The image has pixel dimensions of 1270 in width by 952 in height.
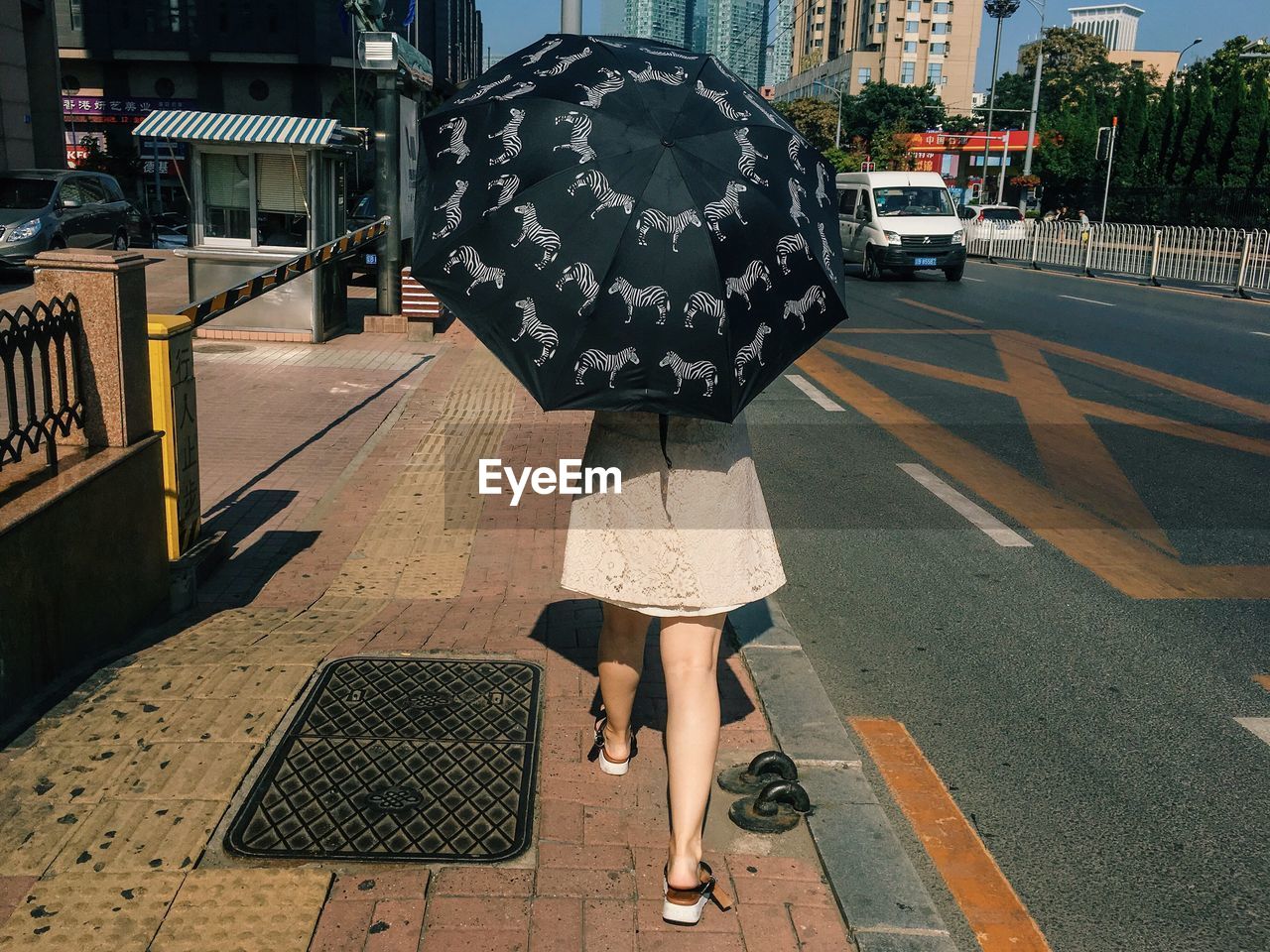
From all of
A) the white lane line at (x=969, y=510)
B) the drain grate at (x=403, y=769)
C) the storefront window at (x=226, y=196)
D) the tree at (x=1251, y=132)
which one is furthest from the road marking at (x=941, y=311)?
the tree at (x=1251, y=132)

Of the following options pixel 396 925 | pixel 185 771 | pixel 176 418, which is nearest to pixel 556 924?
pixel 396 925

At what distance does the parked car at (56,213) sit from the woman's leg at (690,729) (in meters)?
18.5

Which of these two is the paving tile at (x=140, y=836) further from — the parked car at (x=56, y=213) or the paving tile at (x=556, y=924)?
the parked car at (x=56, y=213)

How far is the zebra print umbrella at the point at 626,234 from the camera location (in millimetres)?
2857

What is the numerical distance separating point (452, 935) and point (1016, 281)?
87.0 feet

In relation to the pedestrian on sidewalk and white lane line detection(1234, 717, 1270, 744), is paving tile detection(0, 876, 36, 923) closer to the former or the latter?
the pedestrian on sidewalk

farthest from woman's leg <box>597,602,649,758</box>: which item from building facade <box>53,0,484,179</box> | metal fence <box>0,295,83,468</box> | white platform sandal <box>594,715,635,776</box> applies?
building facade <box>53,0,484,179</box>

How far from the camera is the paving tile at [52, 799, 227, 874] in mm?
3158

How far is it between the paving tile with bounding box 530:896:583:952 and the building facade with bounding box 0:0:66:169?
28.4 meters

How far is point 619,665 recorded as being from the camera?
3643 millimetres

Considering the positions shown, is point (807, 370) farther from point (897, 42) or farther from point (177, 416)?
point (897, 42)

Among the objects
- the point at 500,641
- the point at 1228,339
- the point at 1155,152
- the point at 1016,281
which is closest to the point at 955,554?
the point at 500,641

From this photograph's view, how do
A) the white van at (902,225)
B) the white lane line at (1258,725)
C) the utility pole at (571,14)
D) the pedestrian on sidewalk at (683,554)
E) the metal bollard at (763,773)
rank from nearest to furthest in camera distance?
the pedestrian on sidewalk at (683,554) < the metal bollard at (763,773) < the white lane line at (1258,725) < the utility pole at (571,14) < the white van at (902,225)

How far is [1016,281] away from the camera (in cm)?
2716
